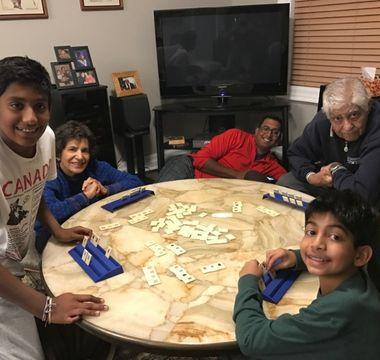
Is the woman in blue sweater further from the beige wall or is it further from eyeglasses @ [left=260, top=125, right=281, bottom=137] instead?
the beige wall

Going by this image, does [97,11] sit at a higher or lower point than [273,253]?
higher

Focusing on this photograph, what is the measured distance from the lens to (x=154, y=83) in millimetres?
4031

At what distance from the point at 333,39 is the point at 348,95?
62.2 inches

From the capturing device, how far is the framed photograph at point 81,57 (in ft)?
10.8

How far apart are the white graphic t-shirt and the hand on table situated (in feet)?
1.44

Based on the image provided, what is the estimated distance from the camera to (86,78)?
3330mm

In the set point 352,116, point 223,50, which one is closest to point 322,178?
point 352,116

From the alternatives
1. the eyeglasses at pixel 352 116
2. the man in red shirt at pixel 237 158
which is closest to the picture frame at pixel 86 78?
the man in red shirt at pixel 237 158

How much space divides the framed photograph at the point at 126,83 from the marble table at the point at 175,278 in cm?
199

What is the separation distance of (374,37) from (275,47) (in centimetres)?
87

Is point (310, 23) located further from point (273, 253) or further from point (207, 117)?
point (273, 253)

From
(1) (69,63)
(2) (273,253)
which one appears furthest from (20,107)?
(1) (69,63)

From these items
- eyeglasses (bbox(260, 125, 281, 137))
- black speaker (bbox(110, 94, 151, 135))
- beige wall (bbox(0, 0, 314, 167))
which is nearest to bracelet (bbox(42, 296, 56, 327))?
eyeglasses (bbox(260, 125, 281, 137))

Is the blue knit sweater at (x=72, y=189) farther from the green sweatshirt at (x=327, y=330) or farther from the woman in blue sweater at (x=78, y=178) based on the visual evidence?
the green sweatshirt at (x=327, y=330)
